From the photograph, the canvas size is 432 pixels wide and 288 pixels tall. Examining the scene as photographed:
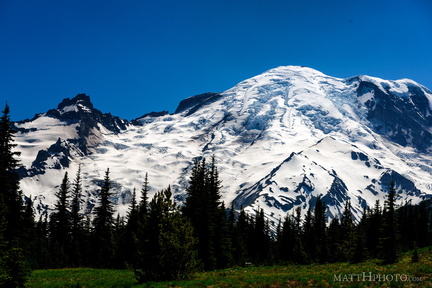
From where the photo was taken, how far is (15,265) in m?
26.0

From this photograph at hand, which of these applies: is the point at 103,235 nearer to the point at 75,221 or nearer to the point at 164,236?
the point at 75,221

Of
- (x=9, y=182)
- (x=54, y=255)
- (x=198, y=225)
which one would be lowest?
(x=54, y=255)

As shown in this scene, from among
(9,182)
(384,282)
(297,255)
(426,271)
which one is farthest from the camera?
(297,255)

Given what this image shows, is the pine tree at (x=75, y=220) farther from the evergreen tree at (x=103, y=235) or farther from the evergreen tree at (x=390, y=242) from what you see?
the evergreen tree at (x=390, y=242)

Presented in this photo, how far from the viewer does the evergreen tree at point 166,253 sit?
3031 cm

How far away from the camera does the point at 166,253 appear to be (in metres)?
30.4

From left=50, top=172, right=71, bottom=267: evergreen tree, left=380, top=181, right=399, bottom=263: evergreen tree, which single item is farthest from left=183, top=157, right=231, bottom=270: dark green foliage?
left=50, top=172, right=71, bottom=267: evergreen tree

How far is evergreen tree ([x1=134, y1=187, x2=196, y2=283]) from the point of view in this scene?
30.3 meters

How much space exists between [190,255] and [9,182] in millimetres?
19145

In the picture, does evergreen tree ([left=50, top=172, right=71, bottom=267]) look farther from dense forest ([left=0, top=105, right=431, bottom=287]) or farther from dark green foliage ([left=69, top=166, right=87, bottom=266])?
dark green foliage ([left=69, top=166, right=87, bottom=266])

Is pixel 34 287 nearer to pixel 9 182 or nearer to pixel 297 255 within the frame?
pixel 9 182

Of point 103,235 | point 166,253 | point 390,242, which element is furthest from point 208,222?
point 166,253

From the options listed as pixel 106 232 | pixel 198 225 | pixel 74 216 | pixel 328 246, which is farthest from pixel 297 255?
pixel 74 216

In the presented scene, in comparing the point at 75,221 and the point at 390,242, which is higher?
the point at 75,221
